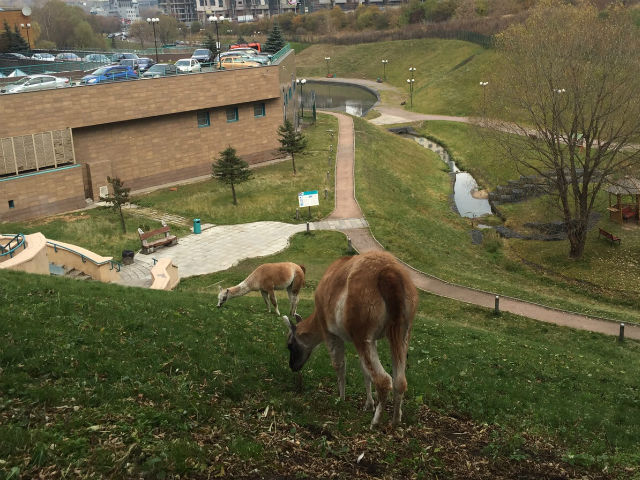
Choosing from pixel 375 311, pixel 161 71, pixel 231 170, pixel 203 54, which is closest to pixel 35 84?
pixel 161 71

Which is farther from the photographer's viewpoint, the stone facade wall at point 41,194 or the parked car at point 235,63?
the parked car at point 235,63

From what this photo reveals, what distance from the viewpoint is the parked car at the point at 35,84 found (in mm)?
38562

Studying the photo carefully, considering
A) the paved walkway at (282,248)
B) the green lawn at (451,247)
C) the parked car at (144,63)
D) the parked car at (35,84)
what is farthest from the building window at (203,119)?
the green lawn at (451,247)

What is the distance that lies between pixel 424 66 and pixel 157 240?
7819 cm

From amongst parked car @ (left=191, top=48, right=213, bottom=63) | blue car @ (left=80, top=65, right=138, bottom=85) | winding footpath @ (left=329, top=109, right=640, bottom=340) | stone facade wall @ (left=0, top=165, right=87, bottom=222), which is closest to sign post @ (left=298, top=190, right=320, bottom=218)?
winding footpath @ (left=329, top=109, right=640, bottom=340)

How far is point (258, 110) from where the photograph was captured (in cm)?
5075

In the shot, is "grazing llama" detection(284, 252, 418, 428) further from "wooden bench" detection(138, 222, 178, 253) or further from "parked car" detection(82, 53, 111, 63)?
"parked car" detection(82, 53, 111, 63)

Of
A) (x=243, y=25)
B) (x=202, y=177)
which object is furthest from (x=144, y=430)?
(x=243, y=25)

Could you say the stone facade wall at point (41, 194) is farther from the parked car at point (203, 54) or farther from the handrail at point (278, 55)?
the parked car at point (203, 54)

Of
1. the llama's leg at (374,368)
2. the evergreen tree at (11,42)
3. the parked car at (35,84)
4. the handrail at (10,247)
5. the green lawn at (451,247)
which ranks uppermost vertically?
the evergreen tree at (11,42)

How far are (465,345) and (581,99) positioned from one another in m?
21.3

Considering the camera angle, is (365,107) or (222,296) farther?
(365,107)

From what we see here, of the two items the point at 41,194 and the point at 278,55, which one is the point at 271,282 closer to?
the point at 41,194

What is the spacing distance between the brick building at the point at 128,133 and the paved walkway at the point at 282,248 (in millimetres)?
9854
